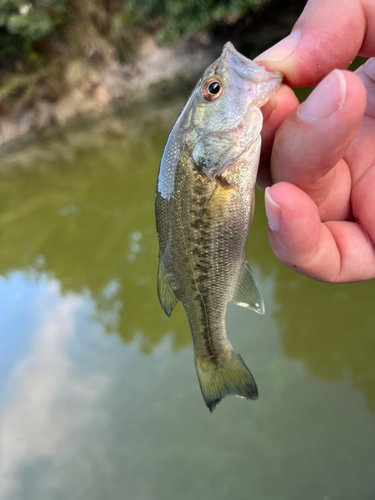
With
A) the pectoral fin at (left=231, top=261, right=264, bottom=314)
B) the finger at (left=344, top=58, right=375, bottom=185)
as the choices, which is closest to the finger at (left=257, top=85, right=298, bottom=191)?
the finger at (left=344, top=58, right=375, bottom=185)

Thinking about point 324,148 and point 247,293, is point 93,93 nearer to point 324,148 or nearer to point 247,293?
point 247,293

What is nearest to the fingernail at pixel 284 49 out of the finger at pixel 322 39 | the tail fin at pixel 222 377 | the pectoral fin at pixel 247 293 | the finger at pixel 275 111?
the finger at pixel 322 39

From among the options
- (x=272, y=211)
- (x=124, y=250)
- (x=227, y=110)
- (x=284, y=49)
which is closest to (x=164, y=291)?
(x=272, y=211)

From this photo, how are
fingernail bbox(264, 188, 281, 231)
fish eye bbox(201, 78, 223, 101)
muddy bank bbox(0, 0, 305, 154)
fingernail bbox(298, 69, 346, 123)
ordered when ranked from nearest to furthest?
fingernail bbox(298, 69, 346, 123)
fingernail bbox(264, 188, 281, 231)
fish eye bbox(201, 78, 223, 101)
muddy bank bbox(0, 0, 305, 154)

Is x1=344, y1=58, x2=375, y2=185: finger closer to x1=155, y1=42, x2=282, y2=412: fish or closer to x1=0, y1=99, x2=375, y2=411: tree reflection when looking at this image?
x1=155, y1=42, x2=282, y2=412: fish

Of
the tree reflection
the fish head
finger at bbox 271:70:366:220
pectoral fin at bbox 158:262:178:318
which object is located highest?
the tree reflection
